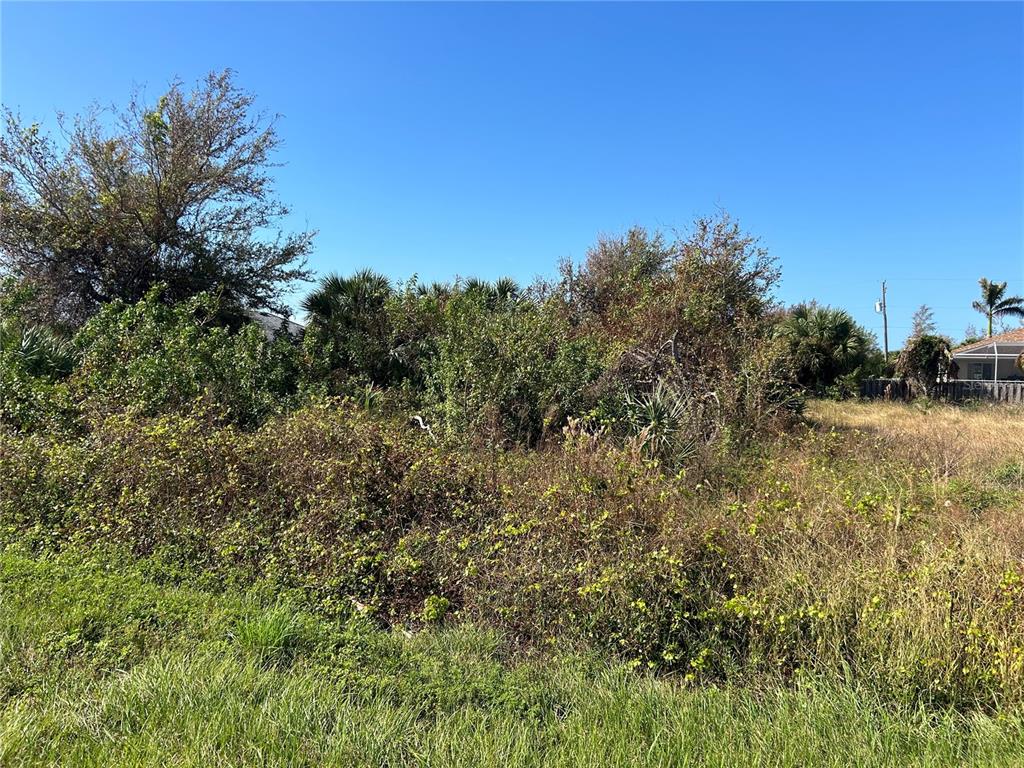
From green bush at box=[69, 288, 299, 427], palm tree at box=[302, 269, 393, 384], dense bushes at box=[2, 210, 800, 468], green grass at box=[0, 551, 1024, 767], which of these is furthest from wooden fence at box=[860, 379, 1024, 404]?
green grass at box=[0, 551, 1024, 767]

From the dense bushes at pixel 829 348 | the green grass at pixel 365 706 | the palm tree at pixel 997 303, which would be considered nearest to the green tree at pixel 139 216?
the green grass at pixel 365 706

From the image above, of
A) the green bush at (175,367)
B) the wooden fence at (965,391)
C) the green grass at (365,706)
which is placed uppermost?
the green bush at (175,367)

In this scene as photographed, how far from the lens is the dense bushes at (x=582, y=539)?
10.7 ft

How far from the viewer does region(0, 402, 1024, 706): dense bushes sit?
3.25 metres

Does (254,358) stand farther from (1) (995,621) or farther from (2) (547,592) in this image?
(1) (995,621)

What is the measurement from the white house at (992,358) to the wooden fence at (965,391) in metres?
11.4

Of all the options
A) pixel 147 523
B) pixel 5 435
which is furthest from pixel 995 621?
pixel 5 435

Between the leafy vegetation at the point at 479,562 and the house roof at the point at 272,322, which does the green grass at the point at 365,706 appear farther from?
the house roof at the point at 272,322

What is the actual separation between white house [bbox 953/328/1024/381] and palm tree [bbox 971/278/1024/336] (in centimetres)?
1196

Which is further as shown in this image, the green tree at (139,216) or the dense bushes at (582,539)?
the green tree at (139,216)

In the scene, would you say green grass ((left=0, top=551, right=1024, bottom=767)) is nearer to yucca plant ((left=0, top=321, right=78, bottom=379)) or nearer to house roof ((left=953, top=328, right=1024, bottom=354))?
yucca plant ((left=0, top=321, right=78, bottom=379))

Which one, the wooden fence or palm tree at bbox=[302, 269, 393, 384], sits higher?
palm tree at bbox=[302, 269, 393, 384]

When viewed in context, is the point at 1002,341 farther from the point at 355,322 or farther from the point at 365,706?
the point at 365,706

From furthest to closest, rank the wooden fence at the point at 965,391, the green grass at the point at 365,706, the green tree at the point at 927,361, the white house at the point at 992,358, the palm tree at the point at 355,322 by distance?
the white house at the point at 992,358, the green tree at the point at 927,361, the wooden fence at the point at 965,391, the palm tree at the point at 355,322, the green grass at the point at 365,706
